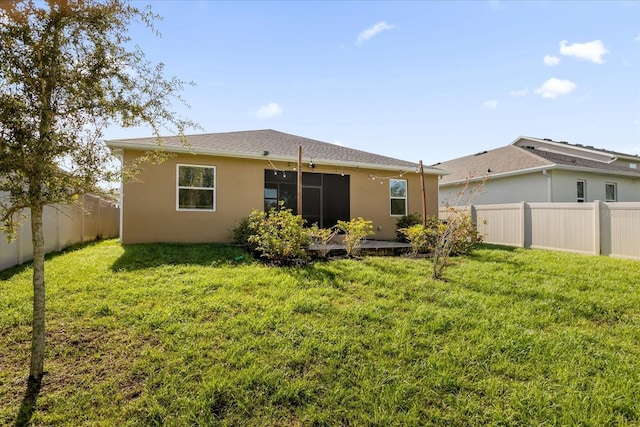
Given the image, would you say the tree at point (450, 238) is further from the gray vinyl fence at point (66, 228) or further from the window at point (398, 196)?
the gray vinyl fence at point (66, 228)

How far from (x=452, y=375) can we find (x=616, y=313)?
3.22 metres

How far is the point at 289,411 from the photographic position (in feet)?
8.80

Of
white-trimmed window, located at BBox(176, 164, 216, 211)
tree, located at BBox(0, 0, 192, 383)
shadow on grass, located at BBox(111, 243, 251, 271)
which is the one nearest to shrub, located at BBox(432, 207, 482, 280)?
shadow on grass, located at BBox(111, 243, 251, 271)

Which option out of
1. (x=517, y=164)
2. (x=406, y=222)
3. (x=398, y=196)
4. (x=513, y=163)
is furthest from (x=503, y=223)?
(x=513, y=163)

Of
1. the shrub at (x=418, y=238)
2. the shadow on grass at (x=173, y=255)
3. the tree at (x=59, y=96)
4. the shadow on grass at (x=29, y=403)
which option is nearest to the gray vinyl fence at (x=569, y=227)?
the shrub at (x=418, y=238)

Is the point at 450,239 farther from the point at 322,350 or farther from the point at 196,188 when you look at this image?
the point at 196,188

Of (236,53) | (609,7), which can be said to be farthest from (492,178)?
(236,53)

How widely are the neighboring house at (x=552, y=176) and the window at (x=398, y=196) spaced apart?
8.24 ft

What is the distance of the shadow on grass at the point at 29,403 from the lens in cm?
251

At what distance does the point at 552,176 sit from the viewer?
512 inches

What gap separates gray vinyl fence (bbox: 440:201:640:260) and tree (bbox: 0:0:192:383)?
8991 mm

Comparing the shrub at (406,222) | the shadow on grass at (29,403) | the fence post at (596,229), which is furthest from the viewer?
the shrub at (406,222)

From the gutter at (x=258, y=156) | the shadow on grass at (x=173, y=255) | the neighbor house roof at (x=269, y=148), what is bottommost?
the shadow on grass at (x=173, y=255)

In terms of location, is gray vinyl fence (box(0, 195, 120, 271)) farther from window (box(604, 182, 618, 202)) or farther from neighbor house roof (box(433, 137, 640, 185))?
window (box(604, 182, 618, 202))
